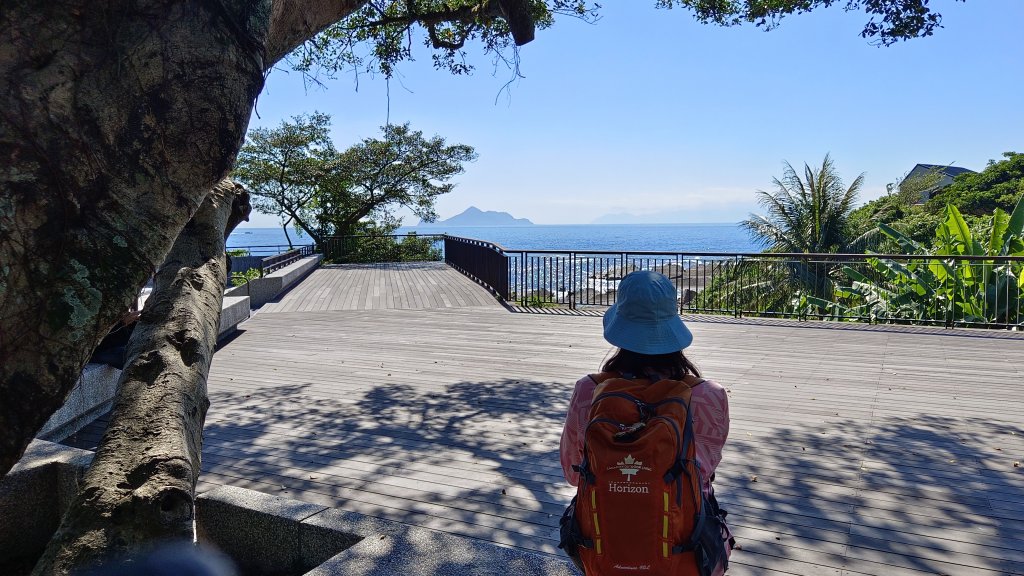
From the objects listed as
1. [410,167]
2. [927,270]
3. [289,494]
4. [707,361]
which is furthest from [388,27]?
[410,167]

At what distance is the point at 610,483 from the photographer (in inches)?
67.7

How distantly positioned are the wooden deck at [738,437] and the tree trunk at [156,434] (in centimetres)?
183

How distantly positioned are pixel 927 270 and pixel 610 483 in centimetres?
1288

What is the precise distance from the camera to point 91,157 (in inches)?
58.3

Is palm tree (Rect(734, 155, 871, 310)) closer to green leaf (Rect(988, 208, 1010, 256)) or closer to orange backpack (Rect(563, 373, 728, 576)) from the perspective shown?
green leaf (Rect(988, 208, 1010, 256))

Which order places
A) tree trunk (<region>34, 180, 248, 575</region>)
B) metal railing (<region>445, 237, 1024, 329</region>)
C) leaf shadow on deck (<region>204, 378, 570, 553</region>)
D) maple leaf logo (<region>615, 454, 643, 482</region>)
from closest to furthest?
maple leaf logo (<region>615, 454, 643, 482</region>) < tree trunk (<region>34, 180, 248, 575</region>) < leaf shadow on deck (<region>204, 378, 570, 553</region>) < metal railing (<region>445, 237, 1024, 329</region>)

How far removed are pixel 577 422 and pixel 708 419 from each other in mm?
371

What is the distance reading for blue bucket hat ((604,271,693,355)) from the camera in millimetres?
1934

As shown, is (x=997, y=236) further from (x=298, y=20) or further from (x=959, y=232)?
(x=298, y=20)

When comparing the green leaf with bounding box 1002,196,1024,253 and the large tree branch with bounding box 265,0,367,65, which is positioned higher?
the large tree branch with bounding box 265,0,367,65

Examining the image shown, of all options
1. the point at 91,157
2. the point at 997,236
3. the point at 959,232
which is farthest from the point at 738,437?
the point at 959,232

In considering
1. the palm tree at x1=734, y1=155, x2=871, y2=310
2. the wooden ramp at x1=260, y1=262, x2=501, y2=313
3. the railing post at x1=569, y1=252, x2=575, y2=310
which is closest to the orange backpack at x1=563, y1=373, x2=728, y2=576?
the railing post at x1=569, y1=252, x2=575, y2=310

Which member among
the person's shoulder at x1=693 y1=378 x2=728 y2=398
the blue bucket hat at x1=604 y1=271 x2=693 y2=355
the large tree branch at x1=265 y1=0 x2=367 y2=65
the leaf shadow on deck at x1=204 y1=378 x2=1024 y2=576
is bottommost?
the leaf shadow on deck at x1=204 y1=378 x2=1024 y2=576

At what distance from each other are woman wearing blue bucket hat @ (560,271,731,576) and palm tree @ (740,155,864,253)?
25.7 metres
